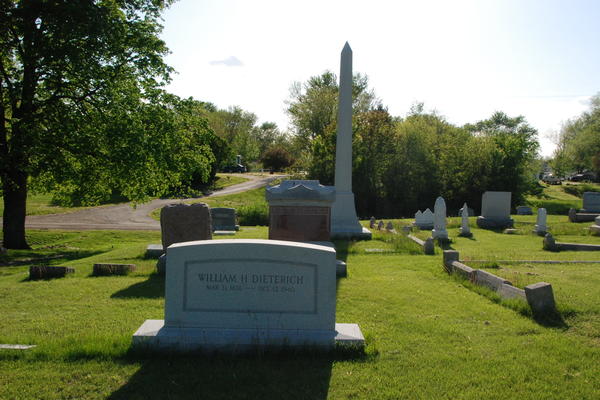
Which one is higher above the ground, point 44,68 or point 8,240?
point 44,68

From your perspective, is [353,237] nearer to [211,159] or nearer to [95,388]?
[211,159]

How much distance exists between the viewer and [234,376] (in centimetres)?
425

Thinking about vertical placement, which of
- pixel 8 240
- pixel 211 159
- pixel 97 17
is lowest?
pixel 8 240

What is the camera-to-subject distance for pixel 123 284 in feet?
28.6

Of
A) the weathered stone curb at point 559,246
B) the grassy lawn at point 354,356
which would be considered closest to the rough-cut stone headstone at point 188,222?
the grassy lawn at point 354,356

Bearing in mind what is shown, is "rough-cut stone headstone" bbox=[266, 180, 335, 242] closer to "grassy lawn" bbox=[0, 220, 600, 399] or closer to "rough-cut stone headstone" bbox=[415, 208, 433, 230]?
"grassy lawn" bbox=[0, 220, 600, 399]

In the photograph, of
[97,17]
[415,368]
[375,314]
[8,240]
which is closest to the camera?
[415,368]

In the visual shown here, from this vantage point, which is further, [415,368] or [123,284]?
[123,284]

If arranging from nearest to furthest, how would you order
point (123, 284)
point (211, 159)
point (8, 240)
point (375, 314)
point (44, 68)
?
point (375, 314) < point (123, 284) < point (44, 68) < point (8, 240) < point (211, 159)

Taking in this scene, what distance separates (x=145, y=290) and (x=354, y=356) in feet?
15.3

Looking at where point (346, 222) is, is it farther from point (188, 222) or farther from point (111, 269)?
point (111, 269)

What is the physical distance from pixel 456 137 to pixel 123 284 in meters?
39.7

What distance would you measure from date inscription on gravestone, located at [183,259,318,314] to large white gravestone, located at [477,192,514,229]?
19.0m

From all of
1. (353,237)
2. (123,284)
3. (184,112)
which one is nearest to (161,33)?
(184,112)
